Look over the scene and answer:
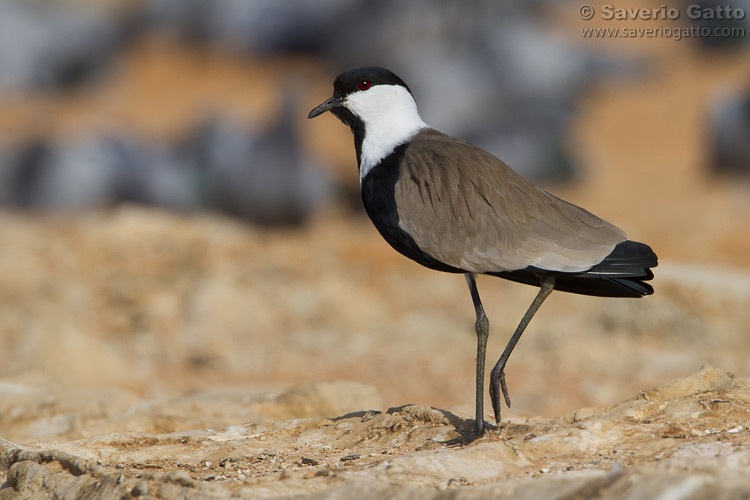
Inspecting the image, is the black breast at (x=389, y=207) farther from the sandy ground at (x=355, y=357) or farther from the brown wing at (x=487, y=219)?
the sandy ground at (x=355, y=357)

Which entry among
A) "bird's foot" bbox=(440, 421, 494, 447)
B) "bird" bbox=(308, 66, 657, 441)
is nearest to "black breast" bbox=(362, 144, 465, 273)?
"bird" bbox=(308, 66, 657, 441)

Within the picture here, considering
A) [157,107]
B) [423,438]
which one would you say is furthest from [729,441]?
[157,107]

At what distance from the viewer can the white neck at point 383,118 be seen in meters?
5.22

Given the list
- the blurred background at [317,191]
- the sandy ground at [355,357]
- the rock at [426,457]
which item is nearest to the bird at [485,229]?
the rock at [426,457]

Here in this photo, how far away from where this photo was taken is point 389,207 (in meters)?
4.92

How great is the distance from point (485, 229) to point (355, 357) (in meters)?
4.46

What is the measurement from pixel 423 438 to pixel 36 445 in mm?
1823

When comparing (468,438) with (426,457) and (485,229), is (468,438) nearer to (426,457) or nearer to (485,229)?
(426,457)

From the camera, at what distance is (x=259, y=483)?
375cm

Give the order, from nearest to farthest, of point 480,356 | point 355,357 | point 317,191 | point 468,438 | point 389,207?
point 468,438
point 480,356
point 389,207
point 355,357
point 317,191

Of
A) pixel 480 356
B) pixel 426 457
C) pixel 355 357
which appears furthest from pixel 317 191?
pixel 426 457

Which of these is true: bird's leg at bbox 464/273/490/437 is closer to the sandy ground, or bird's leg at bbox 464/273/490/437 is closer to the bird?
the bird

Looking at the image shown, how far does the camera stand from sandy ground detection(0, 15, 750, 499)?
3.91 meters

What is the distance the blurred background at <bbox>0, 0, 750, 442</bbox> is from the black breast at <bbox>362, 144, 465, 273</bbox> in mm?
2424
